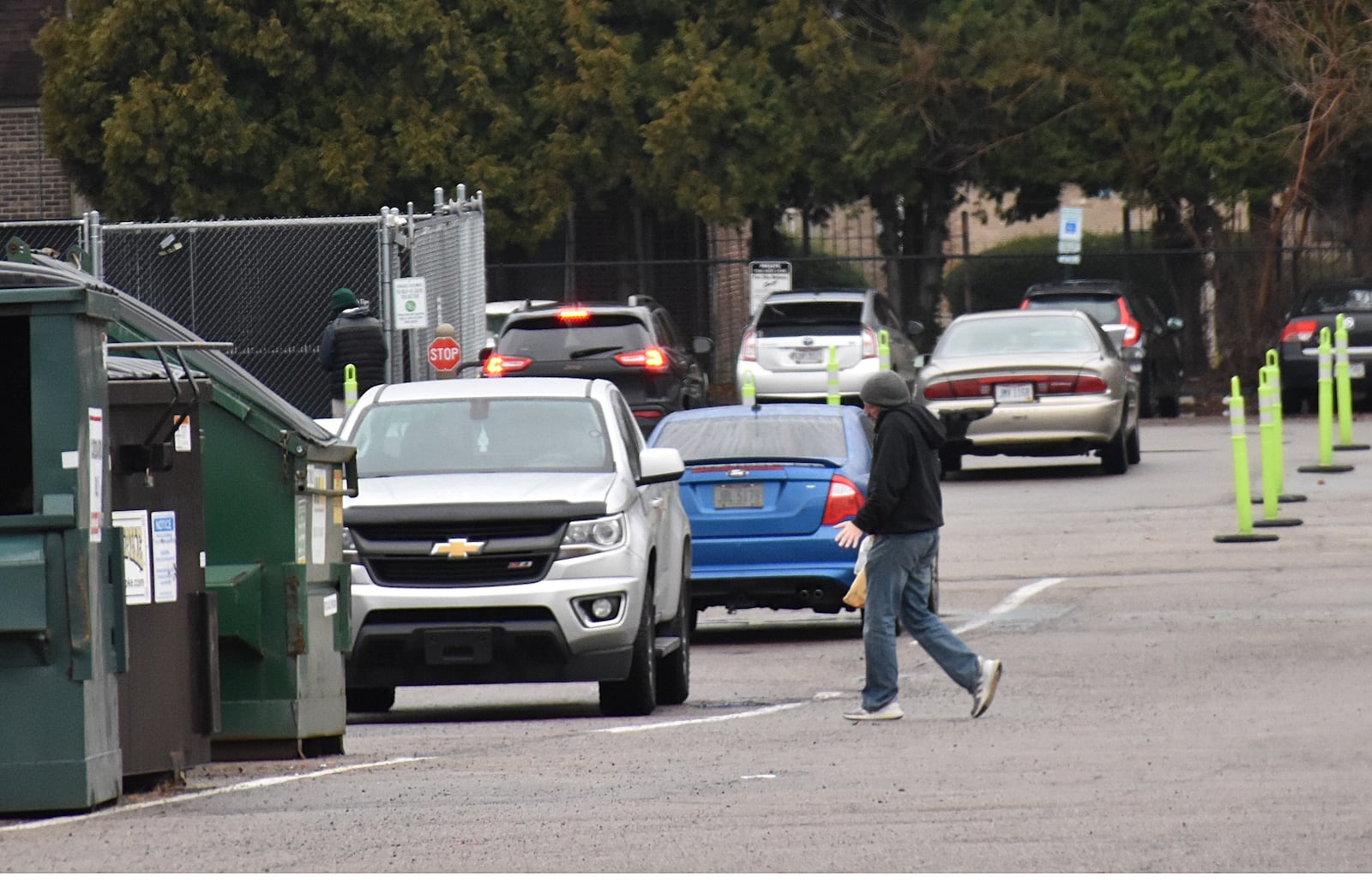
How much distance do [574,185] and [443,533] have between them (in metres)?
28.3

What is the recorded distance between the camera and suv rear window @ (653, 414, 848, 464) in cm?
1605

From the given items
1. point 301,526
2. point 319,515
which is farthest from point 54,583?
point 319,515

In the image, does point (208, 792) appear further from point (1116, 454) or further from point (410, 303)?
point (1116, 454)

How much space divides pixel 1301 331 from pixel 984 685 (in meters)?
22.8

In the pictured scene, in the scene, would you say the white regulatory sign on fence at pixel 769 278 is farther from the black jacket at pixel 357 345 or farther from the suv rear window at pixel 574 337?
the black jacket at pixel 357 345

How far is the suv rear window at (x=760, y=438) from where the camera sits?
16047 mm

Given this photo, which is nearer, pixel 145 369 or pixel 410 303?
pixel 145 369

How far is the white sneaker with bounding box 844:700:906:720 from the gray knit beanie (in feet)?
4.51

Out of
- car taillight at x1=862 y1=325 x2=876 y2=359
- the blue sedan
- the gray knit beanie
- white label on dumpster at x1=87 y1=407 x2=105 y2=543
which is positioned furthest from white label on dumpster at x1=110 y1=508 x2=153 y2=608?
car taillight at x1=862 y1=325 x2=876 y2=359

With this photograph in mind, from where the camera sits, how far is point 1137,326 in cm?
3167

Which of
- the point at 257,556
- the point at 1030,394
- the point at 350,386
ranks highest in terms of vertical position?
the point at 350,386

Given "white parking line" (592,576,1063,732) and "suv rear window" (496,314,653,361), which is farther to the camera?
"suv rear window" (496,314,653,361)

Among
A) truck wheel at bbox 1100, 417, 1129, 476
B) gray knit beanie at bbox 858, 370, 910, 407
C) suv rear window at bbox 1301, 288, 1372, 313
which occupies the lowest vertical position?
truck wheel at bbox 1100, 417, 1129, 476

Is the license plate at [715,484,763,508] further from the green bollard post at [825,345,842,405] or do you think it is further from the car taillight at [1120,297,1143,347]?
the car taillight at [1120,297,1143,347]
